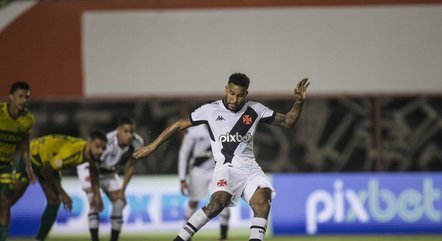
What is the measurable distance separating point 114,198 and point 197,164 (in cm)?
157

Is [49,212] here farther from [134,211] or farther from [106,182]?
[134,211]

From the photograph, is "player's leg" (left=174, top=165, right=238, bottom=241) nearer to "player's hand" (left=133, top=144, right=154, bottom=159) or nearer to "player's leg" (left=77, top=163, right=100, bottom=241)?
"player's hand" (left=133, top=144, right=154, bottom=159)

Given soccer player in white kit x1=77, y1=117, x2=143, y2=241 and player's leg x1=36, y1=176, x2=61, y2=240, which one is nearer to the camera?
player's leg x1=36, y1=176, x2=61, y2=240

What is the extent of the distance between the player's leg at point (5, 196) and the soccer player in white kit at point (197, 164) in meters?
2.71

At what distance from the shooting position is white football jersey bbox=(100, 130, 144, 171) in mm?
13234

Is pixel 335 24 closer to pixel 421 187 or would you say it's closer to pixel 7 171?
pixel 421 187

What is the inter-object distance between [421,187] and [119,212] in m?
5.39

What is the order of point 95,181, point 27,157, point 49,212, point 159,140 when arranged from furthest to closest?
point 49,212
point 95,181
point 27,157
point 159,140

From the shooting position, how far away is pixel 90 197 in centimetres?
1342

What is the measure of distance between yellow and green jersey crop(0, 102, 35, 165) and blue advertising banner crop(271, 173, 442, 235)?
17.2 feet

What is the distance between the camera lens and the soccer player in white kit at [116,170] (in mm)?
13039

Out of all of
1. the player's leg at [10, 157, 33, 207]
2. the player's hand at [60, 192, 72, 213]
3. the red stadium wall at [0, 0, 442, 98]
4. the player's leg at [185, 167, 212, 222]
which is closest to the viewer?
the player's hand at [60, 192, 72, 213]

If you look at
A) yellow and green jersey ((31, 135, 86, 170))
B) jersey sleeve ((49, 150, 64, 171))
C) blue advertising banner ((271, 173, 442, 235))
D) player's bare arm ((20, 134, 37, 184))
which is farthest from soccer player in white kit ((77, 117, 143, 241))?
blue advertising banner ((271, 173, 442, 235))

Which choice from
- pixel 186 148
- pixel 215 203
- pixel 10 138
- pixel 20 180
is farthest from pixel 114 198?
pixel 215 203
